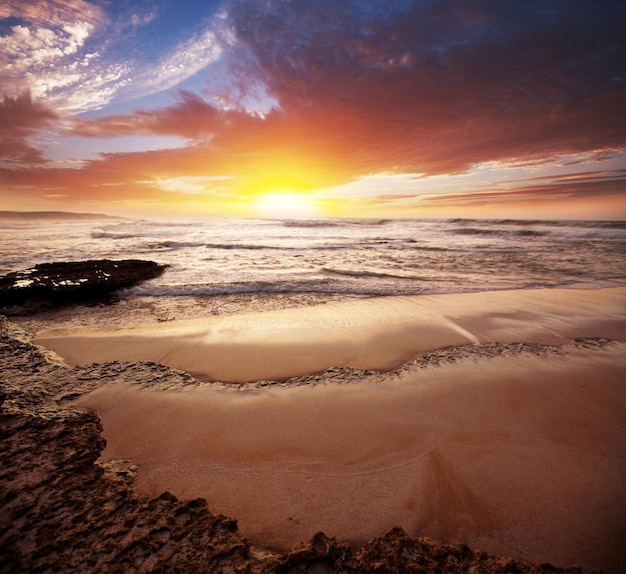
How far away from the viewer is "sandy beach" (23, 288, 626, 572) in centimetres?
168

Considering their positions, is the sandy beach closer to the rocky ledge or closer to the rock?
the rocky ledge

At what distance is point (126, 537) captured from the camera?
4.87 ft

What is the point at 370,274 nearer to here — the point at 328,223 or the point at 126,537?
the point at 126,537

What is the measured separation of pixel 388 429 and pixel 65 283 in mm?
6724

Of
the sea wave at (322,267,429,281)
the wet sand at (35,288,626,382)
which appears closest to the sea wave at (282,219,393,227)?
the sea wave at (322,267,429,281)

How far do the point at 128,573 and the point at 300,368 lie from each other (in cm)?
221

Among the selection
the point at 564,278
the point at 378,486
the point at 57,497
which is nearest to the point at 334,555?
the point at 378,486

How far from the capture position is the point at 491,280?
792cm

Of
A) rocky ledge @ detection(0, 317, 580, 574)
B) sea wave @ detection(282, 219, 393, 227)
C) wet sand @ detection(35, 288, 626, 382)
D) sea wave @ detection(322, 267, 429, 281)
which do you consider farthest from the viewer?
sea wave @ detection(282, 219, 393, 227)

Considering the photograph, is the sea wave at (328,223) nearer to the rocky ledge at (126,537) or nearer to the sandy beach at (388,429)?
the sandy beach at (388,429)

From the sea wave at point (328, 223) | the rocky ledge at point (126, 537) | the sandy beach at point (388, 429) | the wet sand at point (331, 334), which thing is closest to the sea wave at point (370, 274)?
the wet sand at point (331, 334)

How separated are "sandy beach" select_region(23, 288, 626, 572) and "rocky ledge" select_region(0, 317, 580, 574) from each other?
10 centimetres

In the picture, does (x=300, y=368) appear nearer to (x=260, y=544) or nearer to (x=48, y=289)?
(x=260, y=544)

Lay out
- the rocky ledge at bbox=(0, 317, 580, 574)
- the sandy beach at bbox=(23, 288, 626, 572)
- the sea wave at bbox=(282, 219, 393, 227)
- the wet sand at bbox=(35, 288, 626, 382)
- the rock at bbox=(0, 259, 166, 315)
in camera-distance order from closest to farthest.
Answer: the rocky ledge at bbox=(0, 317, 580, 574)
the sandy beach at bbox=(23, 288, 626, 572)
the wet sand at bbox=(35, 288, 626, 382)
the rock at bbox=(0, 259, 166, 315)
the sea wave at bbox=(282, 219, 393, 227)
